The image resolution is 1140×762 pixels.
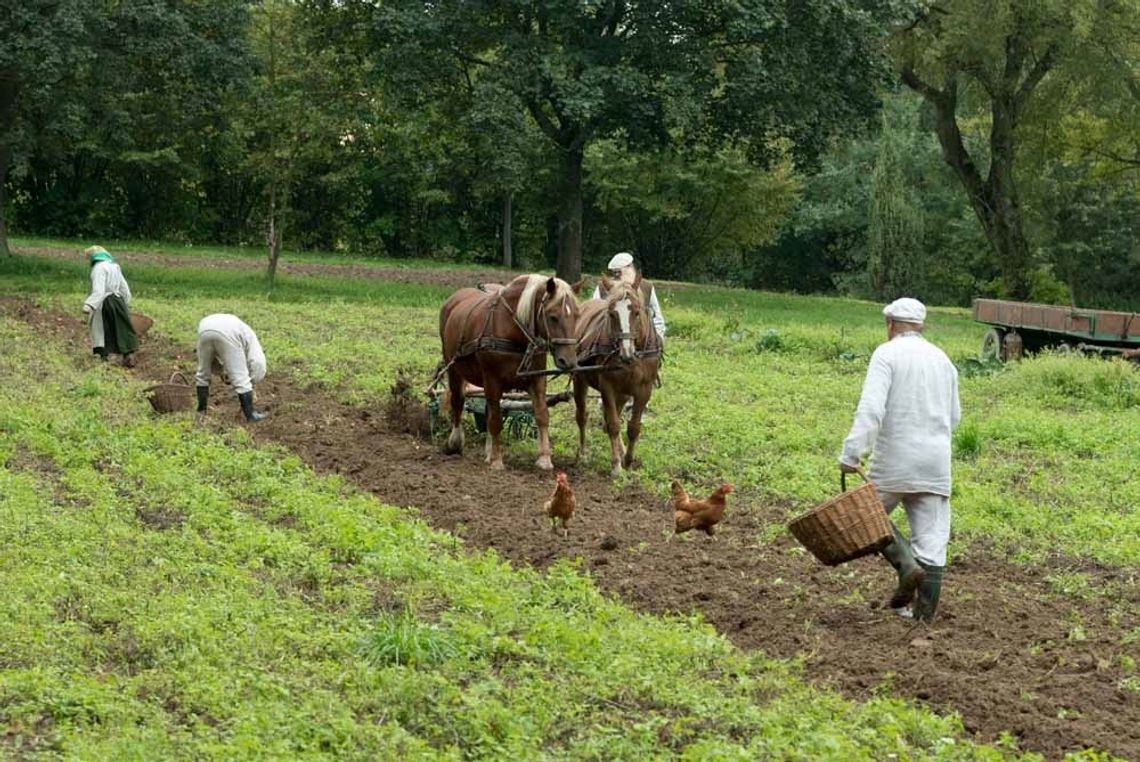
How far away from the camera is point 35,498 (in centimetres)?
1041

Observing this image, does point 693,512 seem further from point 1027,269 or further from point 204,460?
point 1027,269

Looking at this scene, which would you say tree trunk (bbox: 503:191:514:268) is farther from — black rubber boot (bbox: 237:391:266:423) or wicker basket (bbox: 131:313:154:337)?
black rubber boot (bbox: 237:391:266:423)

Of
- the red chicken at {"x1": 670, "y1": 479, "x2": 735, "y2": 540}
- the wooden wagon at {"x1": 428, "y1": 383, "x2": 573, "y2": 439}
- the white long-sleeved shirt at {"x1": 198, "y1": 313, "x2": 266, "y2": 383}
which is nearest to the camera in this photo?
the red chicken at {"x1": 670, "y1": 479, "x2": 735, "y2": 540}

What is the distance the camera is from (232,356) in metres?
14.9

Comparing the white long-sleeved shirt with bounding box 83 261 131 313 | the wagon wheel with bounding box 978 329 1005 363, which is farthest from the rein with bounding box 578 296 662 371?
the wagon wheel with bounding box 978 329 1005 363

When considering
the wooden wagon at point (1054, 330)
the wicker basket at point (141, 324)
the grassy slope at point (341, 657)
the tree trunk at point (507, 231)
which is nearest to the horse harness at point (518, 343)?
the grassy slope at point (341, 657)

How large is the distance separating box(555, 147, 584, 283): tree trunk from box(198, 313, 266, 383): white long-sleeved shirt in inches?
828

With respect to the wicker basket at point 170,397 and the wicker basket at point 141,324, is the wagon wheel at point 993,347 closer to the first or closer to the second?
the wicker basket at point 141,324

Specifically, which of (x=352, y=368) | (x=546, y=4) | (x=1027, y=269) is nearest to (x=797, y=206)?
(x=1027, y=269)

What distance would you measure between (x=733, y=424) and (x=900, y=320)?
7276mm

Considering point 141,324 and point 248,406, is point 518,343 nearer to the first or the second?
point 248,406

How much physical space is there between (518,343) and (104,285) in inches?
315

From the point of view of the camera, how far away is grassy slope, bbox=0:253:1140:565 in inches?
474

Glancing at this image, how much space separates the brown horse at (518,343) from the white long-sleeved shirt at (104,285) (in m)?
6.92
